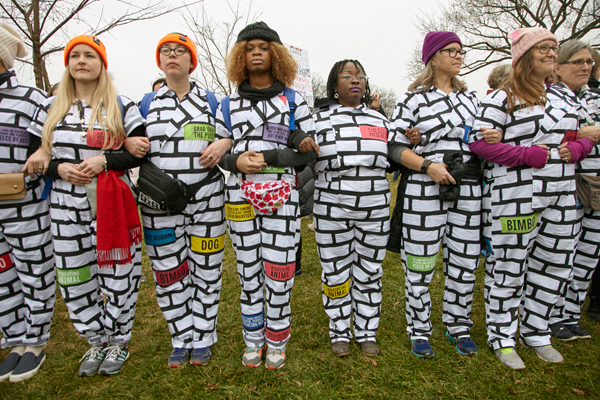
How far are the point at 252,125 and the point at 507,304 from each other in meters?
2.35

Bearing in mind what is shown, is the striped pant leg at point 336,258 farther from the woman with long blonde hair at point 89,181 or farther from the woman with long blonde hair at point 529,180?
the woman with long blonde hair at point 89,181

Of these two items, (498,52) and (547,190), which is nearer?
(547,190)

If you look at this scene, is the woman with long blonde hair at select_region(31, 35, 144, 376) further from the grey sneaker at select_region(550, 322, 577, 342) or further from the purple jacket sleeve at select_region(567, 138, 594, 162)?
the grey sneaker at select_region(550, 322, 577, 342)

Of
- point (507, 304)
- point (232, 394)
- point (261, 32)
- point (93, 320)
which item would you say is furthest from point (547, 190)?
point (93, 320)

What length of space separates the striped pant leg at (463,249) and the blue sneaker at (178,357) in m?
2.15

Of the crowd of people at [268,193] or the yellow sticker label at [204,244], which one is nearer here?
the crowd of people at [268,193]

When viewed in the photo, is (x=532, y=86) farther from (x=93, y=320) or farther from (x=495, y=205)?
(x=93, y=320)

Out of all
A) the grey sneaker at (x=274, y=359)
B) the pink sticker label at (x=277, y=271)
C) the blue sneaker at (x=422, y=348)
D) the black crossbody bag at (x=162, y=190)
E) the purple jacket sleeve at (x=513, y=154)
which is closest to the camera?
the black crossbody bag at (x=162, y=190)

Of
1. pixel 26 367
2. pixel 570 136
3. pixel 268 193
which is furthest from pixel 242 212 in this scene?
pixel 570 136

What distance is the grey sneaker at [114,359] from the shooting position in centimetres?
254

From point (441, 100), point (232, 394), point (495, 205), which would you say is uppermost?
point (441, 100)

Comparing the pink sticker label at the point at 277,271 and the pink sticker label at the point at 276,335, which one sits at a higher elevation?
the pink sticker label at the point at 277,271

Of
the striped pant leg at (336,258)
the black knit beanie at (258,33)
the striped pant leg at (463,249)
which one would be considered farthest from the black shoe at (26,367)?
the striped pant leg at (463,249)

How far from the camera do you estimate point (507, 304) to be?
8.59 ft
